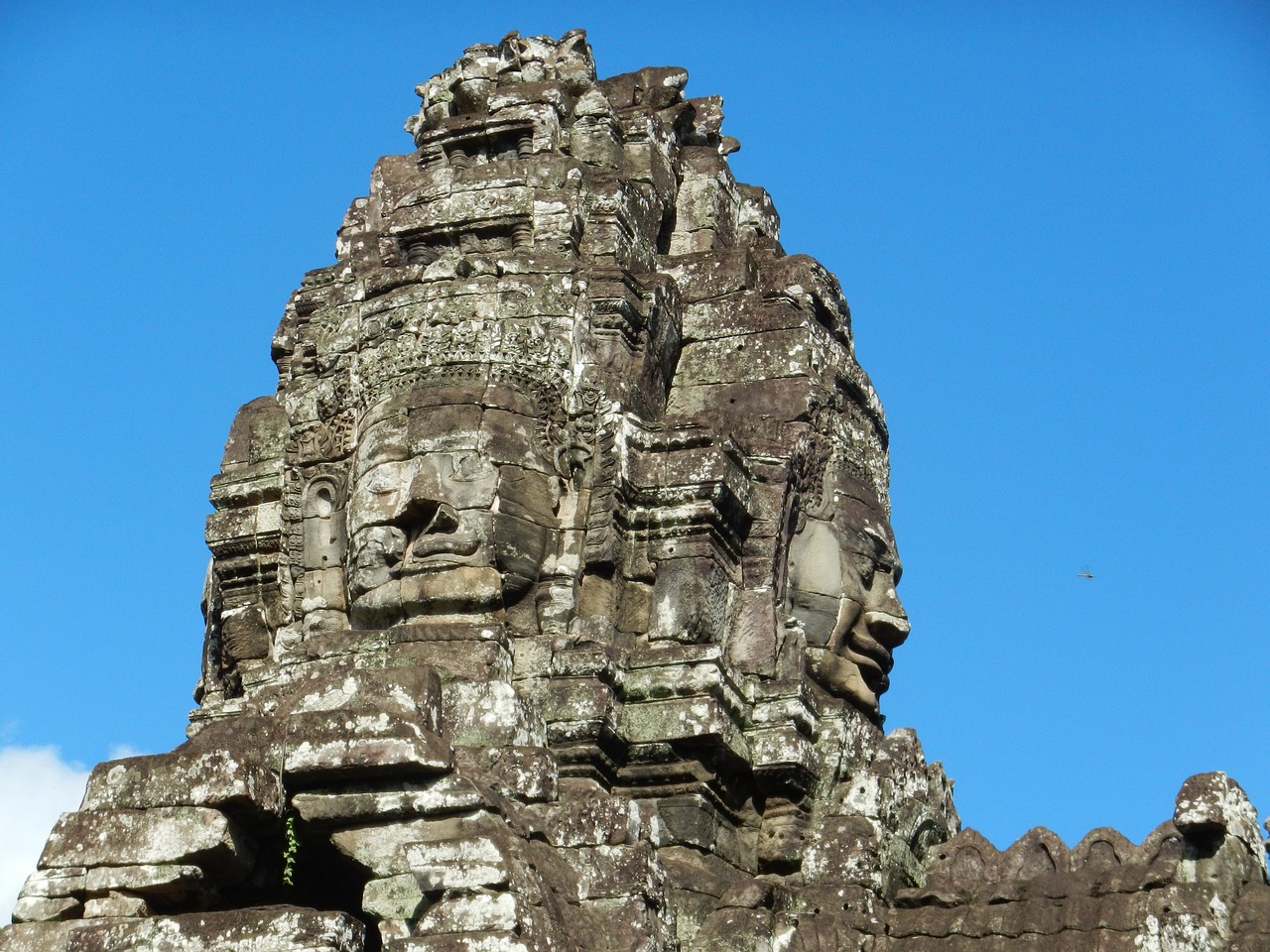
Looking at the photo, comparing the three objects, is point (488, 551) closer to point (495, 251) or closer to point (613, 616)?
point (613, 616)

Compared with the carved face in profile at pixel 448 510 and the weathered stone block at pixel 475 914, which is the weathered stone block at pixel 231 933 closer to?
the weathered stone block at pixel 475 914

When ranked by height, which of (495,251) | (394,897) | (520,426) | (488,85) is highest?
(488,85)

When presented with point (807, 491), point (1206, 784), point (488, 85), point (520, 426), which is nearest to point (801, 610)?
point (807, 491)

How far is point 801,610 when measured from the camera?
18.5m

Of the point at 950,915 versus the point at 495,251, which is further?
the point at 495,251

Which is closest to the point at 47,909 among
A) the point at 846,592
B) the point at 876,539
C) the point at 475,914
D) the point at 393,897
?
the point at 393,897

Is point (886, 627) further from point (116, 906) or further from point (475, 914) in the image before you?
point (116, 906)

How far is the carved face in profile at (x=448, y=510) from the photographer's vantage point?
17.1 metres

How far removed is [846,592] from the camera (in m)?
18.7

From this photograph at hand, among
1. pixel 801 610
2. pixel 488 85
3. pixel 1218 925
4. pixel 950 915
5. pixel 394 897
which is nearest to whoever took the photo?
pixel 394 897

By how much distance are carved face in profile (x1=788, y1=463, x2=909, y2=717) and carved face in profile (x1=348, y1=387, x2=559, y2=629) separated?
231 cm

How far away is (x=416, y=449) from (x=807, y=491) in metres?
3.30

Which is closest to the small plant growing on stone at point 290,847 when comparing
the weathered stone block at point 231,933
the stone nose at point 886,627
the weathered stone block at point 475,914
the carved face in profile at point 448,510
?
the weathered stone block at point 231,933

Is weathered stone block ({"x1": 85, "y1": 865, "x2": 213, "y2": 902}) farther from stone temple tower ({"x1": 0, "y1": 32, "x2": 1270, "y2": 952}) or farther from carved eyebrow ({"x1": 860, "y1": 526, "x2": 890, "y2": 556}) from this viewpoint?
carved eyebrow ({"x1": 860, "y1": 526, "x2": 890, "y2": 556})
